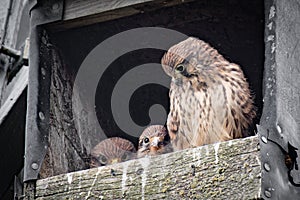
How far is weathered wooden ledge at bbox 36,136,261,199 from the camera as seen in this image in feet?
9.71

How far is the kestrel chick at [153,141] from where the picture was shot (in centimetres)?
406

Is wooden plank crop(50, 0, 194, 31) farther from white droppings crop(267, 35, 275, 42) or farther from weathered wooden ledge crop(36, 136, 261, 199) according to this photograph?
weathered wooden ledge crop(36, 136, 261, 199)

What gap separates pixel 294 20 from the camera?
3391 millimetres

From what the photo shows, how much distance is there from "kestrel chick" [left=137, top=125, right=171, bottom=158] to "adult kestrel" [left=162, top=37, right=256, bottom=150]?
0.22m

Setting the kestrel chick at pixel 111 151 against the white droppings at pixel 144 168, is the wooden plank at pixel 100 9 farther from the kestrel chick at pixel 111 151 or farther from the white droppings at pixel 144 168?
the kestrel chick at pixel 111 151

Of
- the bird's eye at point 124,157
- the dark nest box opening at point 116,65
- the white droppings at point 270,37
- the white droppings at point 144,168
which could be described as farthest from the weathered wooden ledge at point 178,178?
the bird's eye at point 124,157

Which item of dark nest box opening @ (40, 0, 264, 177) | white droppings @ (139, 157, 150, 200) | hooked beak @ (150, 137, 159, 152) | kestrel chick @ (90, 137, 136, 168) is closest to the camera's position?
white droppings @ (139, 157, 150, 200)

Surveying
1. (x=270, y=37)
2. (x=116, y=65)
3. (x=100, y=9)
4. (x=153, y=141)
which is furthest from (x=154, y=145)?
(x=270, y=37)

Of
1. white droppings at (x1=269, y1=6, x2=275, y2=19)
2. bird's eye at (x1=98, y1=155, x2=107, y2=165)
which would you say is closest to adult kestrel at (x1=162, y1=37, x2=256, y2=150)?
white droppings at (x1=269, y1=6, x2=275, y2=19)

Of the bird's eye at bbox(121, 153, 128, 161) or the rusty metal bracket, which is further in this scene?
the bird's eye at bbox(121, 153, 128, 161)

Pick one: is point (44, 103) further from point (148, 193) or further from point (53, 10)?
point (148, 193)

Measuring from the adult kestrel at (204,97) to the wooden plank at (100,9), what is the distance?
14.3 inches

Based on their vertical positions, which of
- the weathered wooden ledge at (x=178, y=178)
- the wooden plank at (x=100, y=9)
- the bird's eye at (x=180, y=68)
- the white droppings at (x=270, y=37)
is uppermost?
the wooden plank at (x=100, y=9)

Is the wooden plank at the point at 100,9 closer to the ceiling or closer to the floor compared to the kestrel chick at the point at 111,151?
closer to the ceiling
